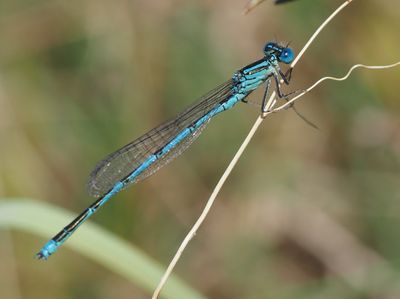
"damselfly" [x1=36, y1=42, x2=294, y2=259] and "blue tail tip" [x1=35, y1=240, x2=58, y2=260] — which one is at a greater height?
"damselfly" [x1=36, y1=42, x2=294, y2=259]

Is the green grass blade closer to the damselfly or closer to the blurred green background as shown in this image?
the damselfly

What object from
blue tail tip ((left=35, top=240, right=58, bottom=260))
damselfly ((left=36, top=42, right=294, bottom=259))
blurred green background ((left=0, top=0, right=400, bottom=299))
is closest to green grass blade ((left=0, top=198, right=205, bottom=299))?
blue tail tip ((left=35, top=240, right=58, bottom=260))

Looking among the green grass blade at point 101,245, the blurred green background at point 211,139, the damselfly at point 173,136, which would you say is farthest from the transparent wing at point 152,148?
the green grass blade at point 101,245

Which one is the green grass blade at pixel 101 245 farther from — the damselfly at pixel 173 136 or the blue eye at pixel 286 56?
the blue eye at pixel 286 56

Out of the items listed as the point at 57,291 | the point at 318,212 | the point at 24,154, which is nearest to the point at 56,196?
the point at 24,154

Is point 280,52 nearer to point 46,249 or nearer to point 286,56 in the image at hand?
point 286,56

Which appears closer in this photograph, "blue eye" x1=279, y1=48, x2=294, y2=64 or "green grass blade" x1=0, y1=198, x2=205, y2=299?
"green grass blade" x1=0, y1=198, x2=205, y2=299

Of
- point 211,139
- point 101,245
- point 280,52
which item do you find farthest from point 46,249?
point 211,139

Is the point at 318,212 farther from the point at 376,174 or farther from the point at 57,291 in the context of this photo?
the point at 57,291
